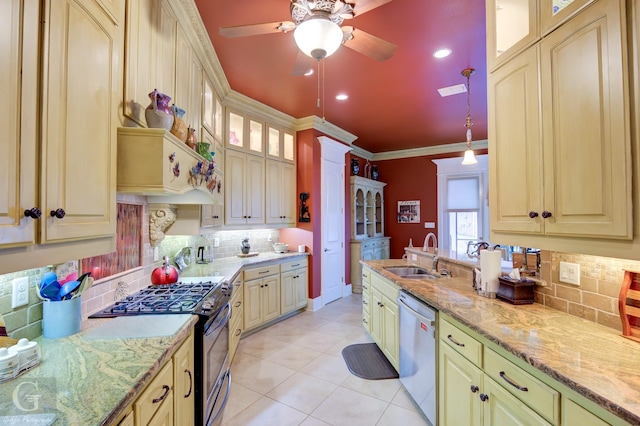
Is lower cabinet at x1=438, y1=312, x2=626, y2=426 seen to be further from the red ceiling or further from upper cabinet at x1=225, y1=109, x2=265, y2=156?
upper cabinet at x1=225, y1=109, x2=265, y2=156

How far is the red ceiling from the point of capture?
222 centimetres

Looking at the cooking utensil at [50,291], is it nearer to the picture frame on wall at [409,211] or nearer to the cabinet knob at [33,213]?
the cabinet knob at [33,213]

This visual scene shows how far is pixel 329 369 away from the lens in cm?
282

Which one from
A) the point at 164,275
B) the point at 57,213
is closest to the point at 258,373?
the point at 164,275

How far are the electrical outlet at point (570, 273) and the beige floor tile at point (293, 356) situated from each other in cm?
231

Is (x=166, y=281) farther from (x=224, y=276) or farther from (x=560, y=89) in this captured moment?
(x=560, y=89)

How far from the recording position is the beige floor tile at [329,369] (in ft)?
8.80

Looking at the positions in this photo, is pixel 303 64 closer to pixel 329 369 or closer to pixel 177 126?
pixel 177 126

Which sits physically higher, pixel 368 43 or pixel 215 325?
pixel 368 43

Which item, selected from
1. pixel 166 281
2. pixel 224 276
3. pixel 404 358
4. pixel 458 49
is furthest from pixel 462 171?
pixel 166 281

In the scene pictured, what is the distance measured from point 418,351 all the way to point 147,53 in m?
2.72

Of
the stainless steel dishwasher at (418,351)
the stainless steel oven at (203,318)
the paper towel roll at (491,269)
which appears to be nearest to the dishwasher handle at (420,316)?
the stainless steel dishwasher at (418,351)

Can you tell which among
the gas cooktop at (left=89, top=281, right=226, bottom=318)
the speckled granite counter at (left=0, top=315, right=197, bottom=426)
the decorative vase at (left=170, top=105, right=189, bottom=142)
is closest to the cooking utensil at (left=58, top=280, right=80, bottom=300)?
the speckled granite counter at (left=0, top=315, right=197, bottom=426)

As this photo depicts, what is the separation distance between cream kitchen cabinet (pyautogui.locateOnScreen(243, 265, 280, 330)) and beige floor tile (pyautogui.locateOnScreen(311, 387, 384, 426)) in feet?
4.86
